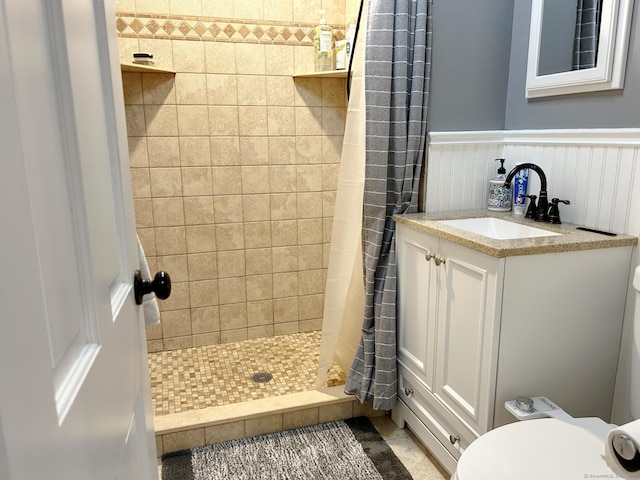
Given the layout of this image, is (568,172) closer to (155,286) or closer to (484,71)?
(484,71)

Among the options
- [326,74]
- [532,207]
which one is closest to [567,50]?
[532,207]

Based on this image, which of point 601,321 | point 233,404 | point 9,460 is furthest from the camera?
point 233,404

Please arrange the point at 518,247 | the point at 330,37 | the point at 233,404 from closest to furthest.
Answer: the point at 518,247, the point at 233,404, the point at 330,37

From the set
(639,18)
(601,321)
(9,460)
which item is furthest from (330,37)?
(9,460)

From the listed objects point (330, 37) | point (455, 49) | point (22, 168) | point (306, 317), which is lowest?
point (306, 317)

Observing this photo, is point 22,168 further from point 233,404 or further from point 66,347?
point 233,404

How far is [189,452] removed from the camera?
6.28 ft

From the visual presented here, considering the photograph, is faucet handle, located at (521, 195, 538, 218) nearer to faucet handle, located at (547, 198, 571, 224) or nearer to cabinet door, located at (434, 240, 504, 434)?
faucet handle, located at (547, 198, 571, 224)

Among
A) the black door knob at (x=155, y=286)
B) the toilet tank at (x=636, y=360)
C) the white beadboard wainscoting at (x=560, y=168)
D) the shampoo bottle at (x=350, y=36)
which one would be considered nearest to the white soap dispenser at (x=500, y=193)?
the white beadboard wainscoting at (x=560, y=168)

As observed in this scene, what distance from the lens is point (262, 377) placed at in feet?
7.76

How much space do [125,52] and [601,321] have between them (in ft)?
7.42

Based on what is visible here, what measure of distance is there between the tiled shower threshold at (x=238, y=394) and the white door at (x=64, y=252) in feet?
3.88

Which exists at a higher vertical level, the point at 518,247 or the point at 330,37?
the point at 330,37

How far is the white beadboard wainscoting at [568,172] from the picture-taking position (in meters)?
1.53
